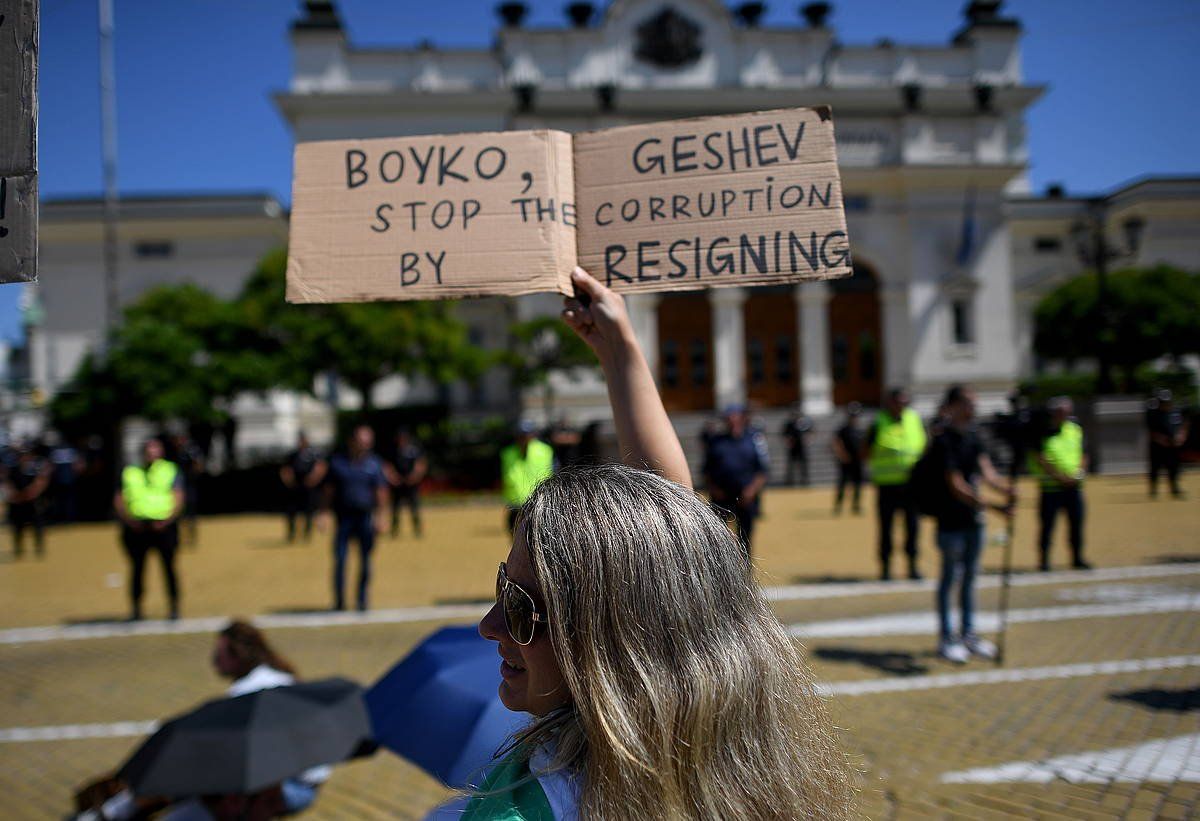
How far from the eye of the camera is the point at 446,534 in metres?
15.9

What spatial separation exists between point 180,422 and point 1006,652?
2189 cm

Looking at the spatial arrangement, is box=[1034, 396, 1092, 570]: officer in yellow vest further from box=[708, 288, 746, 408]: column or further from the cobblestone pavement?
box=[708, 288, 746, 408]: column

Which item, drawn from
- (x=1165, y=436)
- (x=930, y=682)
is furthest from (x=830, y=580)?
(x=1165, y=436)

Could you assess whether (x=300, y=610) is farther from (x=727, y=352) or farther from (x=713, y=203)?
(x=727, y=352)

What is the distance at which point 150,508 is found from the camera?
8711 millimetres

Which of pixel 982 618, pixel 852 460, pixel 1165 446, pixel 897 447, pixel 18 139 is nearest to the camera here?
pixel 18 139

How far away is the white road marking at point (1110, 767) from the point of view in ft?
13.2

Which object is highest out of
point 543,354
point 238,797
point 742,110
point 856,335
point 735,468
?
point 742,110

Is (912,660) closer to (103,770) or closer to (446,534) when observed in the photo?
(103,770)

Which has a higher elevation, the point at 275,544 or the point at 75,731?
the point at 75,731

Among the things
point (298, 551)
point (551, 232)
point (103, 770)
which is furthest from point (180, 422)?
point (551, 232)

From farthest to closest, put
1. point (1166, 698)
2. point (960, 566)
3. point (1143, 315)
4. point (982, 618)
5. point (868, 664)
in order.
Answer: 1. point (1143, 315)
2. point (982, 618)
3. point (960, 566)
4. point (868, 664)
5. point (1166, 698)

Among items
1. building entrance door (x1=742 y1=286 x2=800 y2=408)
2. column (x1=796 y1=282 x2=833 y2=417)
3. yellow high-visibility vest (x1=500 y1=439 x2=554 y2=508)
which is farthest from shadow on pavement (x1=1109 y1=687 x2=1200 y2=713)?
building entrance door (x1=742 y1=286 x2=800 y2=408)

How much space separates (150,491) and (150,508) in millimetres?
178
